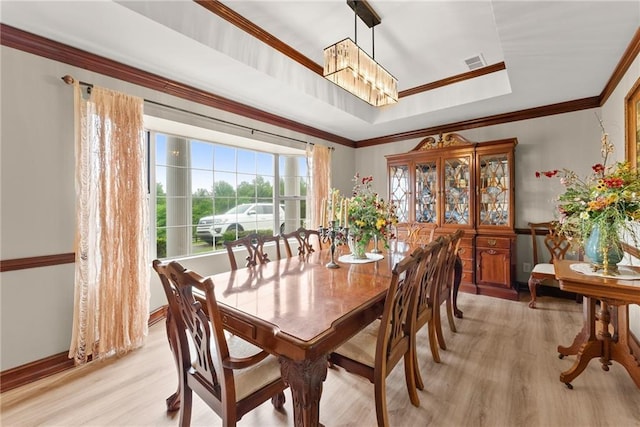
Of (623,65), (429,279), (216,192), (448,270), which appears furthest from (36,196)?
(623,65)

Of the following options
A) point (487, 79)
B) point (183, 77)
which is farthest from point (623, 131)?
point (183, 77)

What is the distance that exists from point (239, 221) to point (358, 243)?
6.97 ft

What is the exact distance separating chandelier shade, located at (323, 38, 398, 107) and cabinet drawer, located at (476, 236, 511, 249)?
231 centimetres

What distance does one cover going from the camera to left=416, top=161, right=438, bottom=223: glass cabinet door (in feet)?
13.5

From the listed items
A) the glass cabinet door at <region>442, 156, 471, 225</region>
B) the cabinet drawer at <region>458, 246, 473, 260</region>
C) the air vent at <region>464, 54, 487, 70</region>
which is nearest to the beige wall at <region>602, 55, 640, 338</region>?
the air vent at <region>464, 54, 487, 70</region>

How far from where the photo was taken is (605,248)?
68.7 inches

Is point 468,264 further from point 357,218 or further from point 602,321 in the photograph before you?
point 357,218

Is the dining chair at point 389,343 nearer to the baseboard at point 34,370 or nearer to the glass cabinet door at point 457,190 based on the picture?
the baseboard at point 34,370

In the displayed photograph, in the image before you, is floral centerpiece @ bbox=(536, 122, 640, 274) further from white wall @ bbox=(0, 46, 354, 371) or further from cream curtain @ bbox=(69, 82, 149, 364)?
white wall @ bbox=(0, 46, 354, 371)

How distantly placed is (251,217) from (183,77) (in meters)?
1.94

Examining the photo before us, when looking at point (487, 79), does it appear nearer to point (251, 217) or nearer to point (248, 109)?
point (248, 109)

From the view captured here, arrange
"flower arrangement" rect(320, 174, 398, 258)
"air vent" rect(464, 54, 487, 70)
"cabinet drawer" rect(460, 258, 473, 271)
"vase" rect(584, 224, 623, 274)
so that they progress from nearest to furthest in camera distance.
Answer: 1. "vase" rect(584, 224, 623, 274)
2. "flower arrangement" rect(320, 174, 398, 258)
3. "air vent" rect(464, 54, 487, 70)
4. "cabinet drawer" rect(460, 258, 473, 271)

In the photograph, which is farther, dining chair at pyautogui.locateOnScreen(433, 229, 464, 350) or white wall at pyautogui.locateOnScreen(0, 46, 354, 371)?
dining chair at pyautogui.locateOnScreen(433, 229, 464, 350)

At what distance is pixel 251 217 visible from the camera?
158 inches
